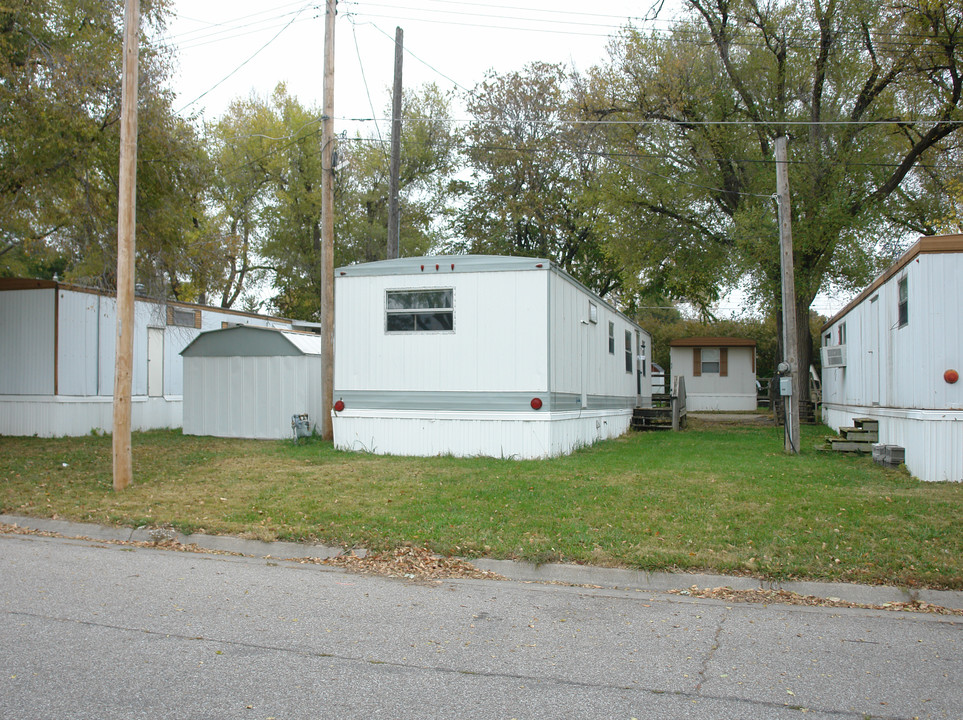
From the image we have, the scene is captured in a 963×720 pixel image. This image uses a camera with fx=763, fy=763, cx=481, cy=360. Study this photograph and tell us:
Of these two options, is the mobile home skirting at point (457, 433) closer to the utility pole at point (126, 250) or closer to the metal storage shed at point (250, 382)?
the metal storage shed at point (250, 382)

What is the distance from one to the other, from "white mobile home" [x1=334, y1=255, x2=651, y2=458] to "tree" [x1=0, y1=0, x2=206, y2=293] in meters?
4.20

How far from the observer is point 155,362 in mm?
19484

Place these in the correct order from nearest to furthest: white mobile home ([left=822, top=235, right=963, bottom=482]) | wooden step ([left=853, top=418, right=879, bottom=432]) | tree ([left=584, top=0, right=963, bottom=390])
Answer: white mobile home ([left=822, top=235, right=963, bottom=482])
wooden step ([left=853, top=418, right=879, bottom=432])
tree ([left=584, top=0, right=963, bottom=390])

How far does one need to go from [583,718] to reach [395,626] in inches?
71.8

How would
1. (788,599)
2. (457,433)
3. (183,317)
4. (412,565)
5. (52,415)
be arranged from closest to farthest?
(788,599), (412,565), (457,433), (52,415), (183,317)

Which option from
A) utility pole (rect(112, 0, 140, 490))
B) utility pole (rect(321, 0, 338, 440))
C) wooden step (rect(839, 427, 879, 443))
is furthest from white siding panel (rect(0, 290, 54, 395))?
wooden step (rect(839, 427, 879, 443))

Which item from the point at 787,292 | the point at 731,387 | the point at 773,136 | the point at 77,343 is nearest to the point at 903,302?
the point at 787,292

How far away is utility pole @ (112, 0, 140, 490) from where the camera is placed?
9.64 meters

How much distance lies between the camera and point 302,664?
4.44 metres

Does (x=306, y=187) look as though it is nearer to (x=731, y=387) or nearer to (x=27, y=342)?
(x=27, y=342)

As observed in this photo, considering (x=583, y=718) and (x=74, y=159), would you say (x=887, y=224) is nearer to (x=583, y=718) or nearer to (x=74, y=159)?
(x=74, y=159)

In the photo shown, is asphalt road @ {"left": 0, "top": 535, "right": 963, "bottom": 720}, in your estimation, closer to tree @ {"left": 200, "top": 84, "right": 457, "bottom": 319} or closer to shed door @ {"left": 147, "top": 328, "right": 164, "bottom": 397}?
shed door @ {"left": 147, "top": 328, "right": 164, "bottom": 397}

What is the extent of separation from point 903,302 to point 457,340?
6.89 metres

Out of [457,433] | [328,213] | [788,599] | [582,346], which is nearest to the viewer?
[788,599]
